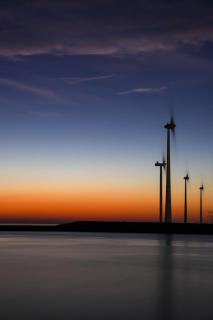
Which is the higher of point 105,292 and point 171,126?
point 171,126

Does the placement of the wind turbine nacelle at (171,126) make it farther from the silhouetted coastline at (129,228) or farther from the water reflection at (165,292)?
the water reflection at (165,292)

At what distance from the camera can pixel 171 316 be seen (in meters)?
12.6

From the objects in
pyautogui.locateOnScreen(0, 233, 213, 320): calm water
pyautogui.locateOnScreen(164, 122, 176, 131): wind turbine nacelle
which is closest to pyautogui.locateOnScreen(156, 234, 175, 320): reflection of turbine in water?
pyautogui.locateOnScreen(0, 233, 213, 320): calm water

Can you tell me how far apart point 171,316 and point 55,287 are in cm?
632

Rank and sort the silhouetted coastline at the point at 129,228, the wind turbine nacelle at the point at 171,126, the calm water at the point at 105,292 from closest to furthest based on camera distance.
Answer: the calm water at the point at 105,292 < the wind turbine nacelle at the point at 171,126 < the silhouetted coastline at the point at 129,228

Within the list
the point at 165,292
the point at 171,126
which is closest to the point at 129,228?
the point at 171,126

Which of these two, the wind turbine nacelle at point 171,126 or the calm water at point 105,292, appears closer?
the calm water at point 105,292

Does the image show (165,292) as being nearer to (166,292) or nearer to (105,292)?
(166,292)

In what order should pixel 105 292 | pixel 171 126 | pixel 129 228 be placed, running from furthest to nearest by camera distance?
pixel 129 228, pixel 171 126, pixel 105 292

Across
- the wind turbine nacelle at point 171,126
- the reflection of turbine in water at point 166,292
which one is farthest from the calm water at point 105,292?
the wind turbine nacelle at point 171,126

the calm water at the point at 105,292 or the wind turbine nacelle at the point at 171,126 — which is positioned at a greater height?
the wind turbine nacelle at the point at 171,126

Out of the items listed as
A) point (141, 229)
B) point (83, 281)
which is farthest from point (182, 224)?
point (83, 281)

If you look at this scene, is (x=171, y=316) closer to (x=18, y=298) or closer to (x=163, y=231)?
(x=18, y=298)

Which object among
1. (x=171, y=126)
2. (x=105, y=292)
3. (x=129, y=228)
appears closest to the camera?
(x=105, y=292)
